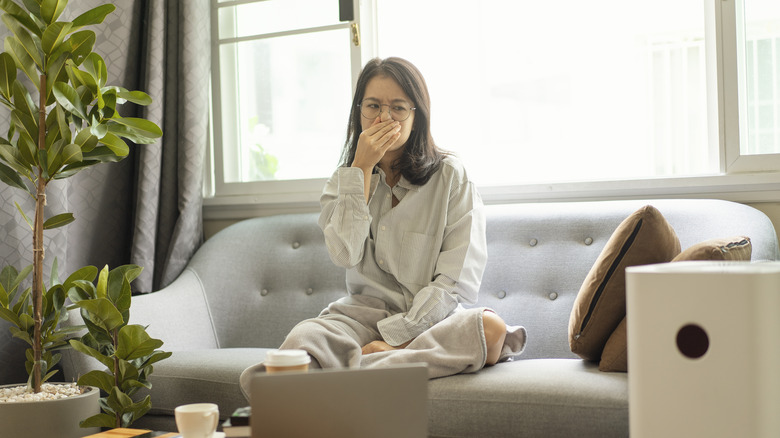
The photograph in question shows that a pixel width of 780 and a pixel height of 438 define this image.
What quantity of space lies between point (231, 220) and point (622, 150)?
1.48 metres

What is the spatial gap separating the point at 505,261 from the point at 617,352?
25.5 inches

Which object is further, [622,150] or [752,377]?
[622,150]

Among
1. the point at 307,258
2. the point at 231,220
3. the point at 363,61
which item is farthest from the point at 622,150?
the point at 231,220

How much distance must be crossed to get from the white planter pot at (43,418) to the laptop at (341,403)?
0.88 m

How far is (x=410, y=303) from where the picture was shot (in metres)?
1.98

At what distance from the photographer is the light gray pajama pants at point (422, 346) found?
1.66 metres

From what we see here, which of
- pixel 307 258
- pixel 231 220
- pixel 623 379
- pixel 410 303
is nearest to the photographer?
pixel 623 379

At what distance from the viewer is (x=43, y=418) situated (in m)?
1.54

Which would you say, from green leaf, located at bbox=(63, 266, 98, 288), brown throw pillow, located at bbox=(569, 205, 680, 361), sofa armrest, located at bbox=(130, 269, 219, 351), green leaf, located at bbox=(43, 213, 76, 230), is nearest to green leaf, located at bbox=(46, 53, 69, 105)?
green leaf, located at bbox=(43, 213, 76, 230)

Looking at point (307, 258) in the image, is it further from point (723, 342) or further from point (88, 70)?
point (723, 342)

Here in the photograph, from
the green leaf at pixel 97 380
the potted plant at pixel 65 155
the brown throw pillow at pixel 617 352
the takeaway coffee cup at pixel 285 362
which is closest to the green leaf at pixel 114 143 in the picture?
the potted plant at pixel 65 155

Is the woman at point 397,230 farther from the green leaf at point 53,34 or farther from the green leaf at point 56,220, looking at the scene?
the green leaf at point 53,34

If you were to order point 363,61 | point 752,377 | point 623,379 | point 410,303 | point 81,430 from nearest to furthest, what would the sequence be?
point 752,377 → point 623,379 → point 81,430 → point 410,303 → point 363,61

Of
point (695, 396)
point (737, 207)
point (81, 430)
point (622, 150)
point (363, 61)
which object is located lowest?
point (81, 430)
